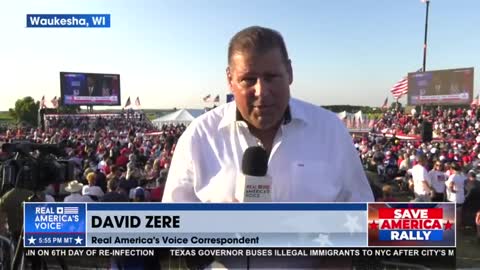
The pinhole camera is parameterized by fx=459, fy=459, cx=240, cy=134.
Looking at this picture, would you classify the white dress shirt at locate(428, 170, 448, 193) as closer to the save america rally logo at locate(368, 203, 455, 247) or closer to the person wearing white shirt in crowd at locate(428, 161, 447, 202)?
the person wearing white shirt in crowd at locate(428, 161, 447, 202)

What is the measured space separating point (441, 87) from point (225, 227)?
38141mm

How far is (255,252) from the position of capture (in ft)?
8.32

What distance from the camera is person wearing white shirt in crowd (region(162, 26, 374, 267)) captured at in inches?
74.0

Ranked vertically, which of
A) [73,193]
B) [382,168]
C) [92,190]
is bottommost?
[382,168]

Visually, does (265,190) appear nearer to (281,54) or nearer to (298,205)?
(298,205)

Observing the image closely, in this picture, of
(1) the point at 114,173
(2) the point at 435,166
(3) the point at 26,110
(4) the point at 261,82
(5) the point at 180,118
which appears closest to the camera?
(4) the point at 261,82

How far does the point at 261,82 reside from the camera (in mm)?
1842

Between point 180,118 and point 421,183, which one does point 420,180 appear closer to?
point 421,183

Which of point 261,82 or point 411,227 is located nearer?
Answer: point 261,82

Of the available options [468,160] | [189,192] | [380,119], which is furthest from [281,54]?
[380,119]

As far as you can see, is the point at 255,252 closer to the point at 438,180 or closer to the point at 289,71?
the point at 289,71

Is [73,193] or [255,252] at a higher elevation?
[255,252]

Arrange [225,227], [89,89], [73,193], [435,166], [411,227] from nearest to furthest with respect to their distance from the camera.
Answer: [225,227]
[411,227]
[73,193]
[435,166]
[89,89]

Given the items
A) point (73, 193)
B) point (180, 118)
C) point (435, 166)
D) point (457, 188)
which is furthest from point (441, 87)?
point (73, 193)
